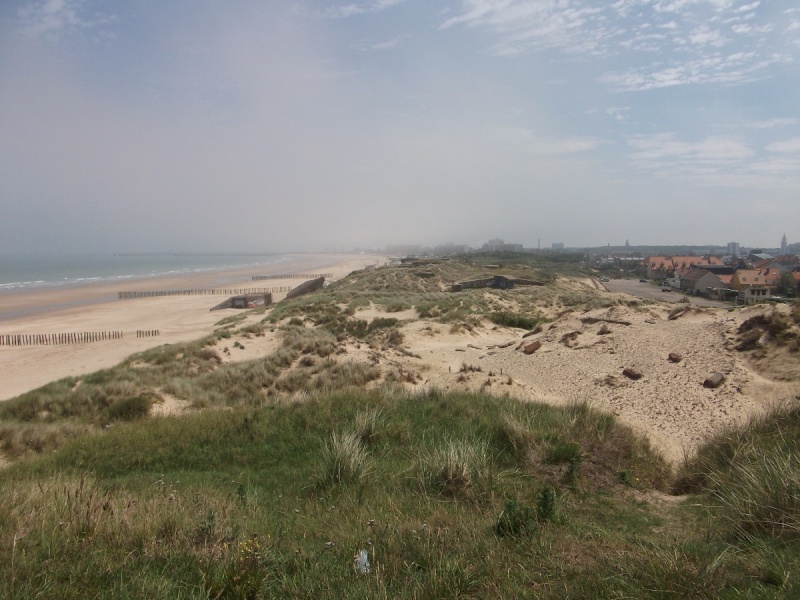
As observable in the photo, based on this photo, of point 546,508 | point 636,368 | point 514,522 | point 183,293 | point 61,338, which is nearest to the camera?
point 514,522

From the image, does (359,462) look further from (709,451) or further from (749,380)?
(749,380)

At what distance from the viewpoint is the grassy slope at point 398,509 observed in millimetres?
3090

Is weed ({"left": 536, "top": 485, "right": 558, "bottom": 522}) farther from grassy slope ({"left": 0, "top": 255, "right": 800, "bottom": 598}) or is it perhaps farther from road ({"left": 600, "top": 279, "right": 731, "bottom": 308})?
road ({"left": 600, "top": 279, "right": 731, "bottom": 308})

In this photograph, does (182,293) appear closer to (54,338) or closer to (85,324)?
(85,324)

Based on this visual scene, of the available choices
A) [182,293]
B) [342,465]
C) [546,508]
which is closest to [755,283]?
[546,508]

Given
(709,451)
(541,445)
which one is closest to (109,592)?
(541,445)

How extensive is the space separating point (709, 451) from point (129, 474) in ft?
26.2

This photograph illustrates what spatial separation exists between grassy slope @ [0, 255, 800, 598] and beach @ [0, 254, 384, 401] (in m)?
16.2

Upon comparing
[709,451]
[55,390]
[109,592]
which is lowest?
[55,390]

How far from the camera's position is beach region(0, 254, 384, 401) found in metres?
22.6

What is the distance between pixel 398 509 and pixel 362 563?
49.8 inches

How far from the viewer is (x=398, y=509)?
15.1 ft

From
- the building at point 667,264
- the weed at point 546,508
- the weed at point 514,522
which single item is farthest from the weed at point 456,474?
the building at point 667,264

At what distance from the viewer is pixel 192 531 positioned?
12.6ft
